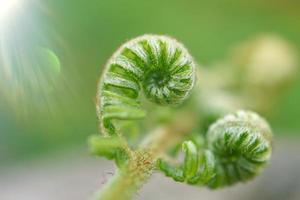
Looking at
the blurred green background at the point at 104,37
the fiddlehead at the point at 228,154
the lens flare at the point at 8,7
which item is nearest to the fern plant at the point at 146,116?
the fiddlehead at the point at 228,154

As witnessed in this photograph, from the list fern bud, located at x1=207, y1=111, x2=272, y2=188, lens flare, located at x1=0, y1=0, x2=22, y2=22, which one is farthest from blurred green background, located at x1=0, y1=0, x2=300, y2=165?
fern bud, located at x1=207, y1=111, x2=272, y2=188

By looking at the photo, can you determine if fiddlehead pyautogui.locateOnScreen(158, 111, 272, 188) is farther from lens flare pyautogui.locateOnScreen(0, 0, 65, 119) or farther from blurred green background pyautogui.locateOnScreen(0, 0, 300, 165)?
blurred green background pyautogui.locateOnScreen(0, 0, 300, 165)

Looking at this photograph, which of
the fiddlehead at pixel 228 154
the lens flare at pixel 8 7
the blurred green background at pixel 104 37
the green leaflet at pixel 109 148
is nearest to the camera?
the green leaflet at pixel 109 148

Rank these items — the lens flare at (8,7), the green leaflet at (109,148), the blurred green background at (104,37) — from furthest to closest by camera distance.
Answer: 1. the blurred green background at (104,37)
2. the lens flare at (8,7)
3. the green leaflet at (109,148)

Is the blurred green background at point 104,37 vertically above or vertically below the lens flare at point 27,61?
above

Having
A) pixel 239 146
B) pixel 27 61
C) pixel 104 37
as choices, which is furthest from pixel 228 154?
pixel 104 37

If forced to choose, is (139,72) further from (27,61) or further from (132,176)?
(27,61)

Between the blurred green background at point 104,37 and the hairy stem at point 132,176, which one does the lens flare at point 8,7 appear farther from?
the hairy stem at point 132,176
